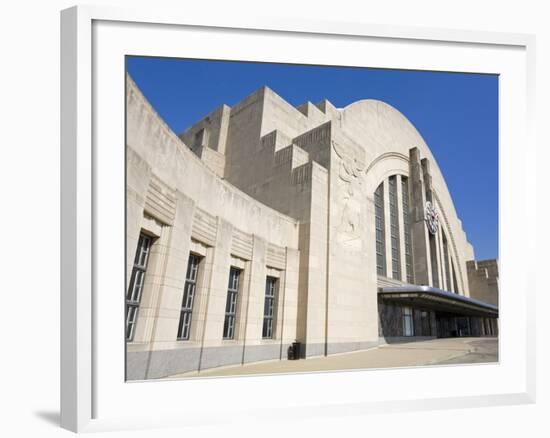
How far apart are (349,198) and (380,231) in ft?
23.9

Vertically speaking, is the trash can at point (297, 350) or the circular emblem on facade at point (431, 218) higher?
the circular emblem on facade at point (431, 218)

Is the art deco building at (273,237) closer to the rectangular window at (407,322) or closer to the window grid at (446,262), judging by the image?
the rectangular window at (407,322)

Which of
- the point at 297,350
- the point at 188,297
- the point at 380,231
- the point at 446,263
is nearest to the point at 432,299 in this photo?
the point at 380,231

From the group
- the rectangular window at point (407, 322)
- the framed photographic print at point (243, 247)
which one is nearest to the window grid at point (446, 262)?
the rectangular window at point (407, 322)

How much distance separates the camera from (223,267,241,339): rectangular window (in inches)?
485

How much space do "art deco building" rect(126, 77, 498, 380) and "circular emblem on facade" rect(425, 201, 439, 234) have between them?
0.26 meters

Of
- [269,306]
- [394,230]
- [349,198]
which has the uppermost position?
[394,230]

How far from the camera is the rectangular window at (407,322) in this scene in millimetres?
21822

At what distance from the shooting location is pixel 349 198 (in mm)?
17094

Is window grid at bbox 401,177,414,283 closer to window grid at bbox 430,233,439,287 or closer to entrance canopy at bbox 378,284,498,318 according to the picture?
entrance canopy at bbox 378,284,498,318

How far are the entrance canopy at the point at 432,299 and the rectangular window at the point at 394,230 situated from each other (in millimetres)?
2484

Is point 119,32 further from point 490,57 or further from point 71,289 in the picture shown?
point 490,57

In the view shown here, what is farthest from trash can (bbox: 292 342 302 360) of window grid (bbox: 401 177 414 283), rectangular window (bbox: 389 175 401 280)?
window grid (bbox: 401 177 414 283)

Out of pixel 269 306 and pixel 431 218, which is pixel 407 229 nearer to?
pixel 431 218
